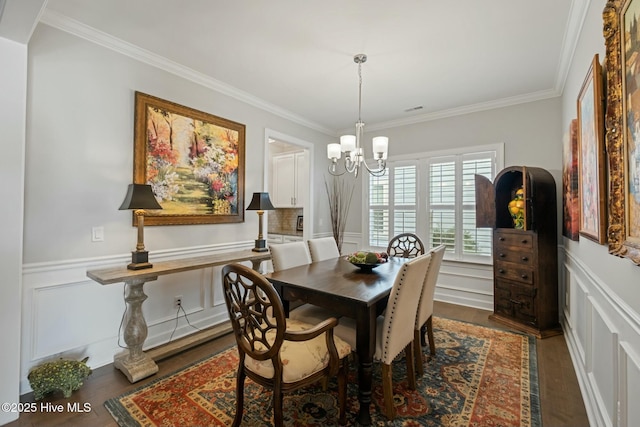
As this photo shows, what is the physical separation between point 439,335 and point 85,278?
3222mm

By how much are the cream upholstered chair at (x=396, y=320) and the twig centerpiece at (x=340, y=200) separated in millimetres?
3114

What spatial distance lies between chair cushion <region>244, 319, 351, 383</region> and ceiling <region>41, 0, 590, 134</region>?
2.20 metres

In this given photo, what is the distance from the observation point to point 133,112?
2.60 meters

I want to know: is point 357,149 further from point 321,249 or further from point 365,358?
point 365,358

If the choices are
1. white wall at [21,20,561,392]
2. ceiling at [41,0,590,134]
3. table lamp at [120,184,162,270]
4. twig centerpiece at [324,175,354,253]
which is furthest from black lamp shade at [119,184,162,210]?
twig centerpiece at [324,175,354,253]

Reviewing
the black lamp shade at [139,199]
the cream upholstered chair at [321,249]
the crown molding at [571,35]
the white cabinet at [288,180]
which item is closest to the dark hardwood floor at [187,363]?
the cream upholstered chair at [321,249]

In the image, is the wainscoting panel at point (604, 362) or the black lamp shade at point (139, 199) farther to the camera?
the black lamp shade at point (139, 199)

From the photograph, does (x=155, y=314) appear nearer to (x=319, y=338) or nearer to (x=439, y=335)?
(x=319, y=338)

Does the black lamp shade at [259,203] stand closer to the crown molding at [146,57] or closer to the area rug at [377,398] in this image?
the crown molding at [146,57]

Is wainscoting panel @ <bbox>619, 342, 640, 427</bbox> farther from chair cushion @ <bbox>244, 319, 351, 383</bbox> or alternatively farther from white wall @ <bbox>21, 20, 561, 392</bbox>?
white wall @ <bbox>21, 20, 561, 392</bbox>

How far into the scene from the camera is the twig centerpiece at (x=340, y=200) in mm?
5059

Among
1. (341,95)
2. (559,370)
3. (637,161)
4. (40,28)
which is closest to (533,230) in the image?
(559,370)

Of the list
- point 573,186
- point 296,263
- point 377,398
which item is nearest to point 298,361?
point 377,398

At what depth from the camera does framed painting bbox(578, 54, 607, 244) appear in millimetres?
1565
